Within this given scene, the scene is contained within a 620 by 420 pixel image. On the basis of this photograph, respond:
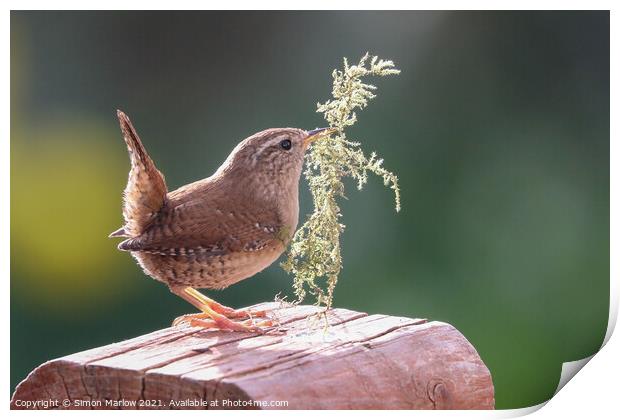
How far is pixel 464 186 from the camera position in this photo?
3111 mm

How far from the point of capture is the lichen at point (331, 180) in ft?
8.58

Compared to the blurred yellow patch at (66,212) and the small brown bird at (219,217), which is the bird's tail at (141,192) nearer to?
the small brown bird at (219,217)

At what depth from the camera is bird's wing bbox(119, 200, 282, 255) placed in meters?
2.61

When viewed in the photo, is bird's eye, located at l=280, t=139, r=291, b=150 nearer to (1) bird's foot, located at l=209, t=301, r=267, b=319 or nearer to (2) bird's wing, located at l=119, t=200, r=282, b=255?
(2) bird's wing, located at l=119, t=200, r=282, b=255

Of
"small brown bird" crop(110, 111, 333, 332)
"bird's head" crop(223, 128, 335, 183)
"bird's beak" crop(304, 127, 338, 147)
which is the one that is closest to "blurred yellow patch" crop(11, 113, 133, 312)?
"small brown bird" crop(110, 111, 333, 332)

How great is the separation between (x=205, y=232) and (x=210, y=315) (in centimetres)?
27

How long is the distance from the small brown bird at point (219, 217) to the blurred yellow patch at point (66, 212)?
0.23 metres

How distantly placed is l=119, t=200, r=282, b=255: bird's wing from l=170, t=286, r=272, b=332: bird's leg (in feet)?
0.55

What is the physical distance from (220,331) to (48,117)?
2.60 ft

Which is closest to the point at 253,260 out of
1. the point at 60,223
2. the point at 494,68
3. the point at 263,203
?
the point at 263,203

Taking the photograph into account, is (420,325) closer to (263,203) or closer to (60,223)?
(263,203)

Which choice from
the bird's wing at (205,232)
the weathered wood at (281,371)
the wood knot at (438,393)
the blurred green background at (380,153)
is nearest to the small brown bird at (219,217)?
the bird's wing at (205,232)

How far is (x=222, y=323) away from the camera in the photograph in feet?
8.97

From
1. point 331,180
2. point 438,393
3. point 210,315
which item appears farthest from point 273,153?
point 438,393
